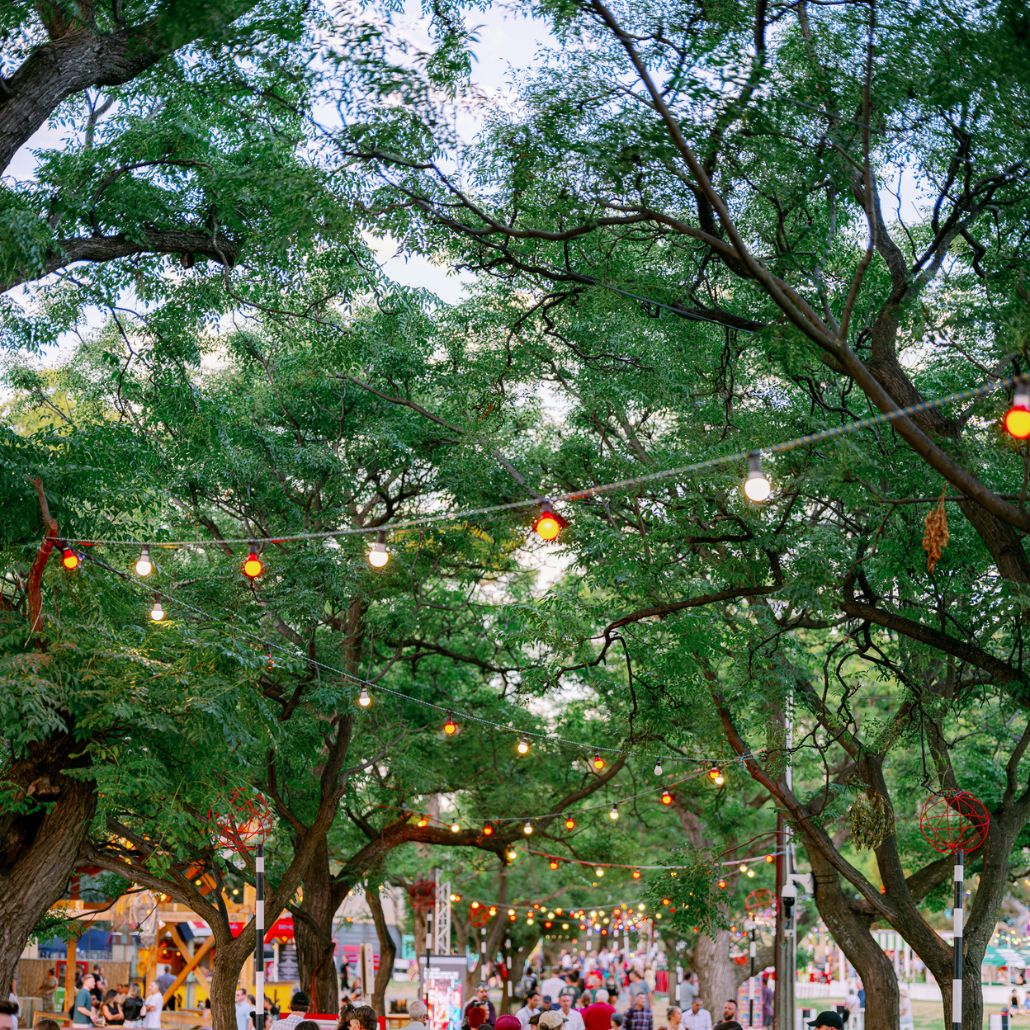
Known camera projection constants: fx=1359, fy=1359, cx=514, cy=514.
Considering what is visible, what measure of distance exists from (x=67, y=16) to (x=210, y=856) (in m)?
9.40

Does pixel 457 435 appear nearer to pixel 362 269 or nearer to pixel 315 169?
pixel 362 269

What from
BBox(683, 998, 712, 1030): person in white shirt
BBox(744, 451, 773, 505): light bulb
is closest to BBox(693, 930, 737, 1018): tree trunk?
BBox(683, 998, 712, 1030): person in white shirt

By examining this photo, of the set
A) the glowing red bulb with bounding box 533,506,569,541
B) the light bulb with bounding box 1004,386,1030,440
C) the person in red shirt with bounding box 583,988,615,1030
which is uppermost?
the glowing red bulb with bounding box 533,506,569,541

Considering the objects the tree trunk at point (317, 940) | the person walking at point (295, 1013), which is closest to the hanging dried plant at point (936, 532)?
the person walking at point (295, 1013)

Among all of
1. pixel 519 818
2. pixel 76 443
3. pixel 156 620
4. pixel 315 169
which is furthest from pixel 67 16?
pixel 519 818

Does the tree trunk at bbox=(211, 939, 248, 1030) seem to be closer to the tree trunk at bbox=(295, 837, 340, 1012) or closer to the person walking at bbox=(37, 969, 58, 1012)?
the tree trunk at bbox=(295, 837, 340, 1012)

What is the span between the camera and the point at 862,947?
17359mm

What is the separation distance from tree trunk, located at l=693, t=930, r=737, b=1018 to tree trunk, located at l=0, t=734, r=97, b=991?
20292 mm

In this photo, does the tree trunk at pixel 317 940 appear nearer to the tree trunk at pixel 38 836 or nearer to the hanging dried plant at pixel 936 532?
the tree trunk at pixel 38 836

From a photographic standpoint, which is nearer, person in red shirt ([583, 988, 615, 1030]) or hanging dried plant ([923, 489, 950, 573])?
hanging dried plant ([923, 489, 950, 573])

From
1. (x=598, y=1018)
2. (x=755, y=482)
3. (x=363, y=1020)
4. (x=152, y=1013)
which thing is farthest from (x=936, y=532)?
(x=152, y=1013)

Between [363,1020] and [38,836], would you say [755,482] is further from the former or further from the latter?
[38,836]

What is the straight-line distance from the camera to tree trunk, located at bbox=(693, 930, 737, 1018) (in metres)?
30.2

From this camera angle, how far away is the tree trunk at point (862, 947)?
1695 cm
